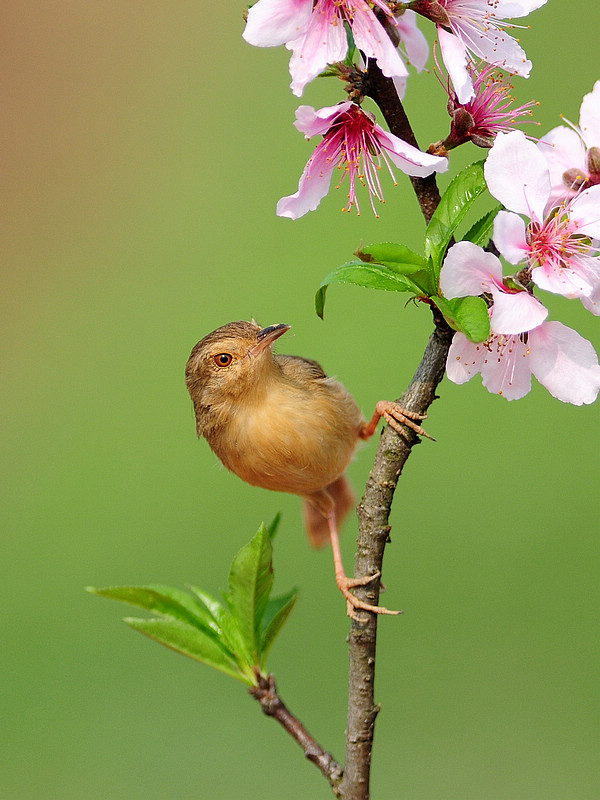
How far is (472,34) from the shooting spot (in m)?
1.61

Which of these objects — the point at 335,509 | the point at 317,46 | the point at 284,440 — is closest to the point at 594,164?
the point at 317,46

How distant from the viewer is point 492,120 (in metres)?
1.65

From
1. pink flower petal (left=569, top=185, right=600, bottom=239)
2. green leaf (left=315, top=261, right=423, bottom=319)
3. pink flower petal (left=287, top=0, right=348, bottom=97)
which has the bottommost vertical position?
pink flower petal (left=569, top=185, right=600, bottom=239)

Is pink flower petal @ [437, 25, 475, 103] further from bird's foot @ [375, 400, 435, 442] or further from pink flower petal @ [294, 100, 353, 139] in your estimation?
bird's foot @ [375, 400, 435, 442]

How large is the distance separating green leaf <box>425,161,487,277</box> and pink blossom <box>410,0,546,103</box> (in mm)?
137

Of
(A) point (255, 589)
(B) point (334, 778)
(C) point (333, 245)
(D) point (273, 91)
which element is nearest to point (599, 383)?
(A) point (255, 589)

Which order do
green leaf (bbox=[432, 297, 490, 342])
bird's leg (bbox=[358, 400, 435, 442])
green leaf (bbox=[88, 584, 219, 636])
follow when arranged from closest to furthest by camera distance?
green leaf (bbox=[432, 297, 490, 342]) → bird's leg (bbox=[358, 400, 435, 442]) → green leaf (bbox=[88, 584, 219, 636])

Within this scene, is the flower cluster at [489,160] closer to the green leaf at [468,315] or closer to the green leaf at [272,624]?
the green leaf at [468,315]

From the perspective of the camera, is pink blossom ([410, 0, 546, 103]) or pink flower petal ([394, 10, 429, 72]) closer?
pink blossom ([410, 0, 546, 103])

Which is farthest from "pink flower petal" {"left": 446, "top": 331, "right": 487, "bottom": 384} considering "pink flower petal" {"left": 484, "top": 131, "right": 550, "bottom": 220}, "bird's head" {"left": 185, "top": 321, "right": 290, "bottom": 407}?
"bird's head" {"left": 185, "top": 321, "right": 290, "bottom": 407}

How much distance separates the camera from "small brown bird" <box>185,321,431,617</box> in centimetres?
261

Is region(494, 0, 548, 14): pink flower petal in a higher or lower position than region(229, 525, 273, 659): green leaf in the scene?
higher

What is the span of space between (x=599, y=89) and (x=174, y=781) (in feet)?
12.9

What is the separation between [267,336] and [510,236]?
1.19m
